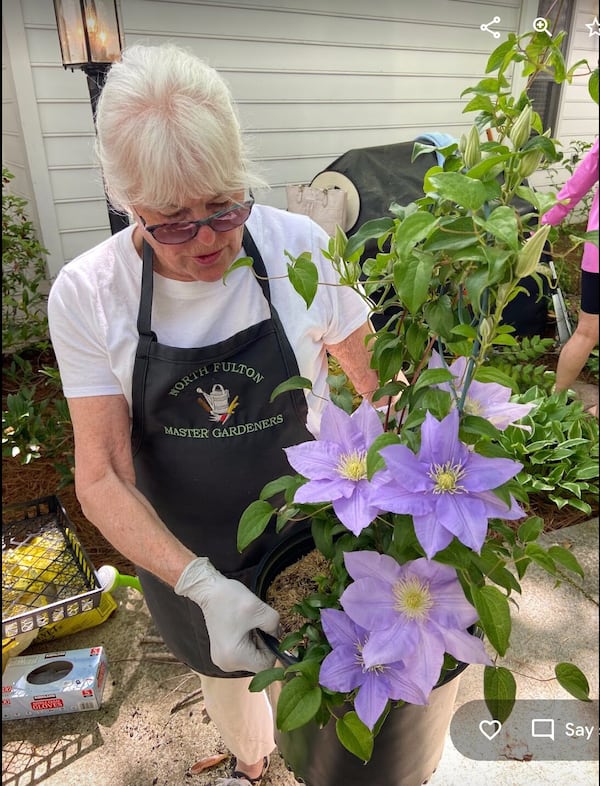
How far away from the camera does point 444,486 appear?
0.58 metres

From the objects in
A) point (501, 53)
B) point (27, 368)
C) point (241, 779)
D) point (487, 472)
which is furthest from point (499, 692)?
point (27, 368)

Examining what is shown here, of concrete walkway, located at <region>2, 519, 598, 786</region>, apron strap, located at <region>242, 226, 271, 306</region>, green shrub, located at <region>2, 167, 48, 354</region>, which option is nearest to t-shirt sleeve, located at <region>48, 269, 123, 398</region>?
apron strap, located at <region>242, 226, 271, 306</region>

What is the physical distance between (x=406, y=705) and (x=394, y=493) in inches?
17.1

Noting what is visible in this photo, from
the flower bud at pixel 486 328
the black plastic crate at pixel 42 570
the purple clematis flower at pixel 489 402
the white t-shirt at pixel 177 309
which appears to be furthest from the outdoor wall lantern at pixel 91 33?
the flower bud at pixel 486 328

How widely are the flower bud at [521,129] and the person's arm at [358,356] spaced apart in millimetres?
779

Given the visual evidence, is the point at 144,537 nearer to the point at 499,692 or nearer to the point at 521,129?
the point at 499,692

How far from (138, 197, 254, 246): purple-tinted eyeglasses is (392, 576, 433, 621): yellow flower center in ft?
2.35

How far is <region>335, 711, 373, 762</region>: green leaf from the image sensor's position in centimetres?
73

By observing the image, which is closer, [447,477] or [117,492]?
[447,477]

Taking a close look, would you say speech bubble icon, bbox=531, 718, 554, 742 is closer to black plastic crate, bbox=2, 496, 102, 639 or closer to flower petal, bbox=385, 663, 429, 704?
flower petal, bbox=385, 663, 429, 704

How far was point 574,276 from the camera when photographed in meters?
3.61

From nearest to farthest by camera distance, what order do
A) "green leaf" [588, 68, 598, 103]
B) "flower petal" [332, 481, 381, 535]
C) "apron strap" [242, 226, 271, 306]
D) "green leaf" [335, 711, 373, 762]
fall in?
"green leaf" [588, 68, 598, 103] → "flower petal" [332, 481, 381, 535] → "green leaf" [335, 711, 373, 762] → "apron strap" [242, 226, 271, 306]

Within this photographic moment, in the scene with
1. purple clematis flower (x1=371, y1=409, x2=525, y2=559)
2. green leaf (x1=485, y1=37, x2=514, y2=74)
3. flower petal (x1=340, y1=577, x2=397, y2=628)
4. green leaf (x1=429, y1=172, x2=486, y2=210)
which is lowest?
flower petal (x1=340, y1=577, x2=397, y2=628)

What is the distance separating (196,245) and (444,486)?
2.40 feet
